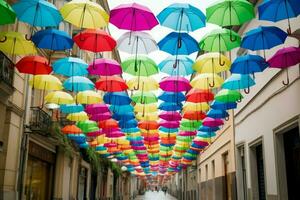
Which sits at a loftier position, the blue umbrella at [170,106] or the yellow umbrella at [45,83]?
the yellow umbrella at [45,83]

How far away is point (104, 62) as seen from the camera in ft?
36.3

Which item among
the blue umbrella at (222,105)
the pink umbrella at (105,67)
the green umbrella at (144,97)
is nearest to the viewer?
the pink umbrella at (105,67)

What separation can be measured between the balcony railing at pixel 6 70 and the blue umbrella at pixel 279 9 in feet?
27.9

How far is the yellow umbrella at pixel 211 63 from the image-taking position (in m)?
10.9

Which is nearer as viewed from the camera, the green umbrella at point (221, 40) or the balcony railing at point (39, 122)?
the green umbrella at point (221, 40)

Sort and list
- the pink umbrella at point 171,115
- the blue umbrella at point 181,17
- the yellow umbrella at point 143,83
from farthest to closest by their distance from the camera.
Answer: the pink umbrella at point 171,115 < the yellow umbrella at point 143,83 < the blue umbrella at point 181,17

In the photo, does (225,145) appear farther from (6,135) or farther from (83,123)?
(6,135)

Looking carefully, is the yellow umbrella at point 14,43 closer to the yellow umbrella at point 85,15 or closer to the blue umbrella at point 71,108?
the yellow umbrella at point 85,15

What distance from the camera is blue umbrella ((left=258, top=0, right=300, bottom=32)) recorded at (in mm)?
7711

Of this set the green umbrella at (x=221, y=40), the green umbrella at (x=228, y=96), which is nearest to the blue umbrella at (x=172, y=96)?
the green umbrella at (x=228, y=96)

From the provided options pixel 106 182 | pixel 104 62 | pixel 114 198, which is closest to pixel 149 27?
pixel 104 62

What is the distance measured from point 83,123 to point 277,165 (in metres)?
9.29

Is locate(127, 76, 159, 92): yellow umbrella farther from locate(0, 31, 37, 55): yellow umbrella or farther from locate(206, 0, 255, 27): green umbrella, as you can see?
locate(206, 0, 255, 27): green umbrella

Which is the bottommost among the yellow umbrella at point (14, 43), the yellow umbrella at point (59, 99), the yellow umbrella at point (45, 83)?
the yellow umbrella at point (59, 99)
